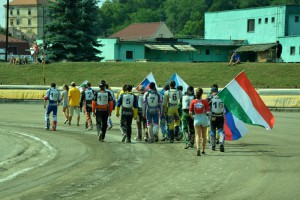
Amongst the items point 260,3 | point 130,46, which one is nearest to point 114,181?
point 130,46

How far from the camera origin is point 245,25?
81750mm

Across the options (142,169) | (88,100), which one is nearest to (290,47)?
(88,100)

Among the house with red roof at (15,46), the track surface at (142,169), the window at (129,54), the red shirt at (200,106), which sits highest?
the house with red roof at (15,46)

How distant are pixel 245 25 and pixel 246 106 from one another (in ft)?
213

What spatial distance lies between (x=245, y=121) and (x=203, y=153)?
2.39 meters

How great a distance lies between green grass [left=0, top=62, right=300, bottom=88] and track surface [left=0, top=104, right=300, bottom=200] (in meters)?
26.0

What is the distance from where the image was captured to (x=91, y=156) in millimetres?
16156

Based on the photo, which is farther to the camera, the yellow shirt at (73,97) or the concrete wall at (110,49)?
the concrete wall at (110,49)

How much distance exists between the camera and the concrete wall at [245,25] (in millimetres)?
76500

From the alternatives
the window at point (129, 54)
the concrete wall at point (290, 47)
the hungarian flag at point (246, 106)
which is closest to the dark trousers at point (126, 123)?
the hungarian flag at point (246, 106)

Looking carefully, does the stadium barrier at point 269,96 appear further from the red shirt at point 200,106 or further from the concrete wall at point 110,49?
the concrete wall at point 110,49

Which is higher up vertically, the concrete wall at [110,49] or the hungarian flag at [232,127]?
the concrete wall at [110,49]

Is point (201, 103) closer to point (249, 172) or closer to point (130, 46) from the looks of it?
point (249, 172)

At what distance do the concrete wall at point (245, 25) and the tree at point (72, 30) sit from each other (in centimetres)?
2457
